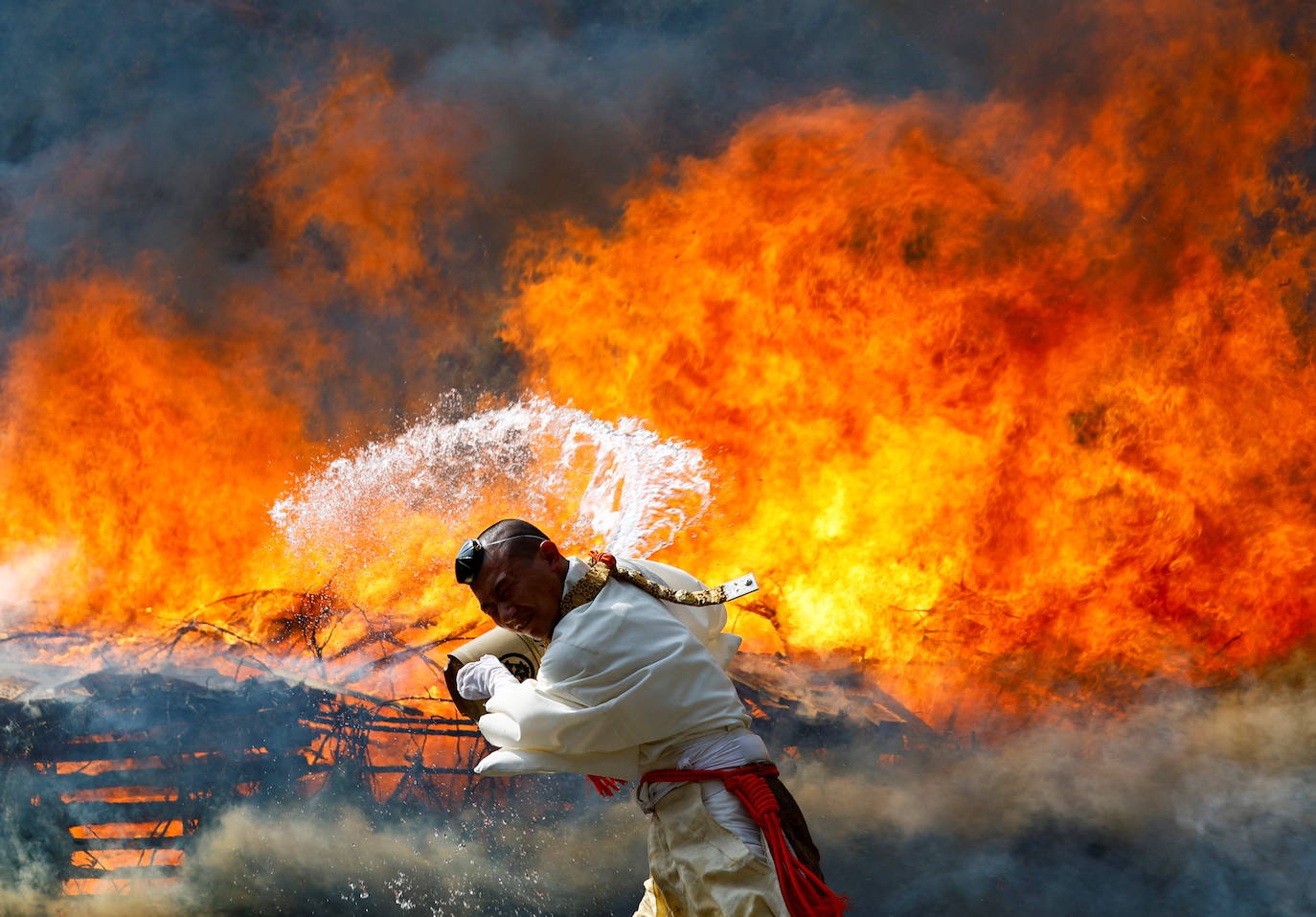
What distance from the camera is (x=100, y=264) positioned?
647cm

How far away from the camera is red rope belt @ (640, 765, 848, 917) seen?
2609mm

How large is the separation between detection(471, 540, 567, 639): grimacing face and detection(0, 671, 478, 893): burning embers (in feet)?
8.59

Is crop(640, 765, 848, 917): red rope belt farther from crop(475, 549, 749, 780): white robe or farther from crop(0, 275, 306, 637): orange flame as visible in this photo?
crop(0, 275, 306, 637): orange flame

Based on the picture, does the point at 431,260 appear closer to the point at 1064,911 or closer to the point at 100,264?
the point at 100,264

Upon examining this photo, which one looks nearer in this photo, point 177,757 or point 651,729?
point 651,729

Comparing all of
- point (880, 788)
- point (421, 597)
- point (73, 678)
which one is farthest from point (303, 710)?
point (880, 788)

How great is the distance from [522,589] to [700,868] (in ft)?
2.80

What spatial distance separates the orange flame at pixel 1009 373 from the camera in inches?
178

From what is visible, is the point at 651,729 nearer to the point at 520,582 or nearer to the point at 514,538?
the point at 520,582

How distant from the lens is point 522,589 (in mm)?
2852

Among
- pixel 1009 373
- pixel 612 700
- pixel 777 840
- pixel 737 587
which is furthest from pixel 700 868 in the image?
pixel 1009 373

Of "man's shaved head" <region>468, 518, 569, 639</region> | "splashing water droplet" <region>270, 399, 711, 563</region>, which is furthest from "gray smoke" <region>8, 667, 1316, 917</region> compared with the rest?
"man's shaved head" <region>468, 518, 569, 639</region>

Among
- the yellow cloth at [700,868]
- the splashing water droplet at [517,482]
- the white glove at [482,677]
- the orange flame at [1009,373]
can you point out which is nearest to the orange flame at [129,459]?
the splashing water droplet at [517,482]

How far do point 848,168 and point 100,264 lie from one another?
4.55m
